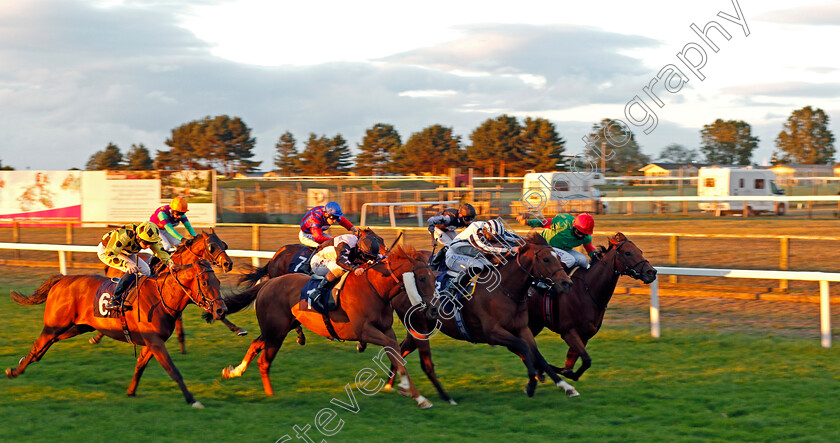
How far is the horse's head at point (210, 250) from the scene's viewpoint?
7.08m

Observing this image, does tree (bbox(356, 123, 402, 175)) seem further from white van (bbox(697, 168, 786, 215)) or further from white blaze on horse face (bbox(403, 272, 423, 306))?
white blaze on horse face (bbox(403, 272, 423, 306))

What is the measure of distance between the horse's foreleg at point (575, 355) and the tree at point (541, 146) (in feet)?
106

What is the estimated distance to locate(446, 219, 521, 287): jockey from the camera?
652 centimetres

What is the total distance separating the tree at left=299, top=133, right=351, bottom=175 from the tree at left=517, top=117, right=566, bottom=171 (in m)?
20.8

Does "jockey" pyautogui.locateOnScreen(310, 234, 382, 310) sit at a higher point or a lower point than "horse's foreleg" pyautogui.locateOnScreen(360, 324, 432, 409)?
higher

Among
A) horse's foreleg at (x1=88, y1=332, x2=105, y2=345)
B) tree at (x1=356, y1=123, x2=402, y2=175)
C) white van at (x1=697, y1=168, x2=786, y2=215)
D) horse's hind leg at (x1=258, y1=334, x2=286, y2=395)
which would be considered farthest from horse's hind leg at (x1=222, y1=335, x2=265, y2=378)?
tree at (x1=356, y1=123, x2=402, y2=175)

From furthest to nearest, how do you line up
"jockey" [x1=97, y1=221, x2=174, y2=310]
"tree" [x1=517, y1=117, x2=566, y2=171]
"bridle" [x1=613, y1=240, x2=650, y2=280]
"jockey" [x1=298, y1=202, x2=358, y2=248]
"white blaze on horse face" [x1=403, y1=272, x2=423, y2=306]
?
1. "tree" [x1=517, y1=117, x2=566, y2=171]
2. "jockey" [x1=298, y1=202, x2=358, y2=248]
3. "jockey" [x1=97, y1=221, x2=174, y2=310]
4. "bridle" [x1=613, y1=240, x2=650, y2=280]
5. "white blaze on horse face" [x1=403, y1=272, x2=423, y2=306]

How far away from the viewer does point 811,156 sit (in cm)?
7231

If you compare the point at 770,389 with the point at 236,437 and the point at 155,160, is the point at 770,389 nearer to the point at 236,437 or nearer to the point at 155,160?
the point at 236,437

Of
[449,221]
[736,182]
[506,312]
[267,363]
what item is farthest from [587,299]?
[736,182]

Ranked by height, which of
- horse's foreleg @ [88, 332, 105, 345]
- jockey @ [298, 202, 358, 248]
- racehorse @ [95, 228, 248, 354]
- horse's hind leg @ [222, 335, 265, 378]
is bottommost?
horse's foreleg @ [88, 332, 105, 345]

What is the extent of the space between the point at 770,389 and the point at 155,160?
58975mm

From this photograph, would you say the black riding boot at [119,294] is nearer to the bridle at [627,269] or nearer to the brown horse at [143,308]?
the brown horse at [143,308]

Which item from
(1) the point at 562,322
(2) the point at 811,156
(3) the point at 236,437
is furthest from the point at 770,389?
(2) the point at 811,156
